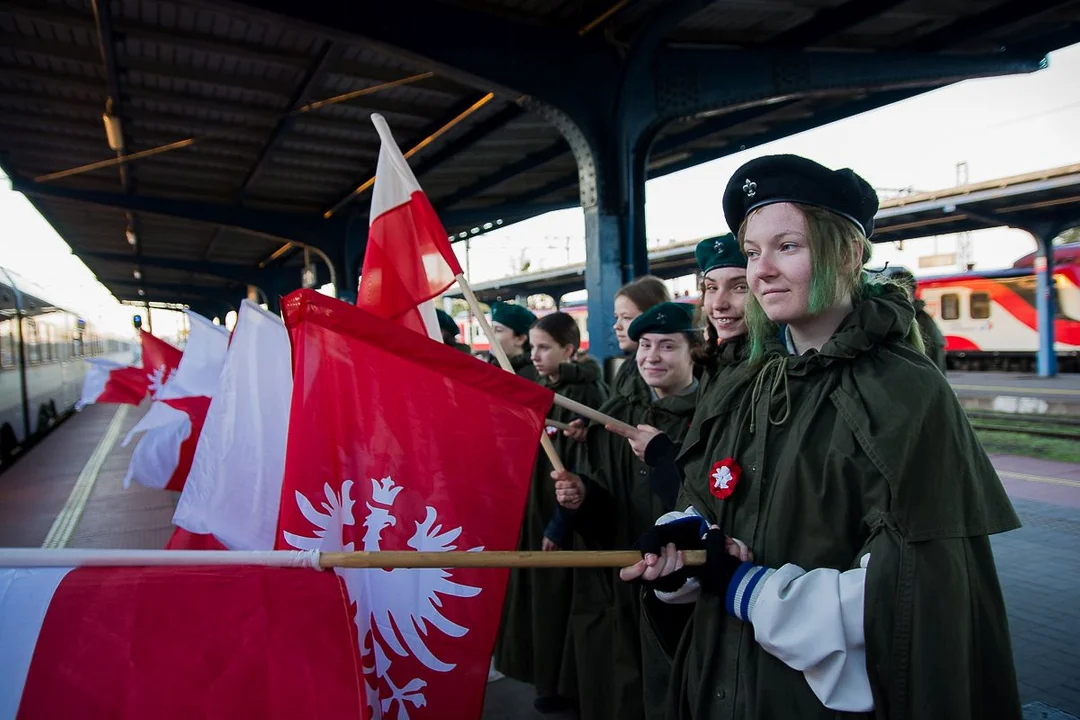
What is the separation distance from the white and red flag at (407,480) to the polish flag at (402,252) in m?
0.63

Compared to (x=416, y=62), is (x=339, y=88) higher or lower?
higher

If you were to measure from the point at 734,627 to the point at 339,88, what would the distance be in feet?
22.9

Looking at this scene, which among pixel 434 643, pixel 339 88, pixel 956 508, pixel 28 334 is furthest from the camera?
pixel 28 334

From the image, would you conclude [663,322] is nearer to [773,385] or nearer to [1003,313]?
[773,385]

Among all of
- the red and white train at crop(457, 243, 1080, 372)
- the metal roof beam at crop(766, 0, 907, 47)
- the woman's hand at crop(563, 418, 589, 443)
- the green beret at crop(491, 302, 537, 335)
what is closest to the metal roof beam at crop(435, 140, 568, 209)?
the metal roof beam at crop(766, 0, 907, 47)

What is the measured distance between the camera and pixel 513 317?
4.93 m

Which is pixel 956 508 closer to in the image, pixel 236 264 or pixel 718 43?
pixel 718 43

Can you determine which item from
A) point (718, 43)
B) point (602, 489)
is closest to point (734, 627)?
point (602, 489)

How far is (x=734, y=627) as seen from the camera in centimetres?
166

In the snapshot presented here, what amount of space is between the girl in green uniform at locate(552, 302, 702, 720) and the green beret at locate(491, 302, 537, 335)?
5.52ft

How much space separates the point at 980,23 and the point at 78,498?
1123 cm

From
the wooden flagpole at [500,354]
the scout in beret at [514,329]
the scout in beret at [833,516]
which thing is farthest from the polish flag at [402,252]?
the scout in beret at [514,329]

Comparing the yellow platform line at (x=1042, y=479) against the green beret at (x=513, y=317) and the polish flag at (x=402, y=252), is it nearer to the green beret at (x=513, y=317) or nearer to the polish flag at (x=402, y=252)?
the green beret at (x=513, y=317)

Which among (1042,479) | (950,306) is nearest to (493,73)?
(1042,479)
